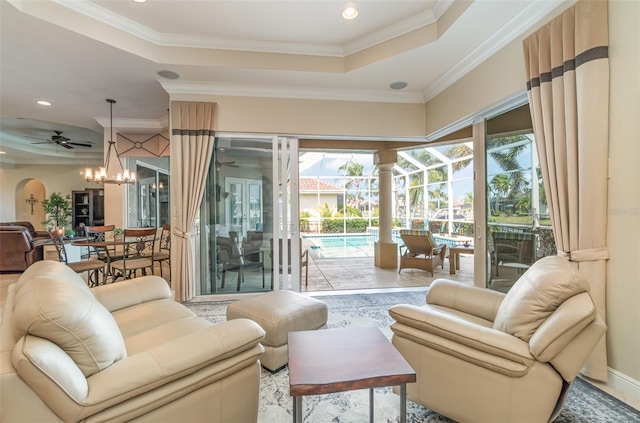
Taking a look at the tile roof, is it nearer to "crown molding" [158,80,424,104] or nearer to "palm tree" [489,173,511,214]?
→ "crown molding" [158,80,424,104]

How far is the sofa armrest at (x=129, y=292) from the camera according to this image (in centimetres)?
220

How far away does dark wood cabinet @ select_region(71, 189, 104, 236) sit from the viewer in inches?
377

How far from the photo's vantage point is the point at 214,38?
10.9 ft

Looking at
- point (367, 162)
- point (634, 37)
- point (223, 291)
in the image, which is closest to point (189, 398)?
point (223, 291)

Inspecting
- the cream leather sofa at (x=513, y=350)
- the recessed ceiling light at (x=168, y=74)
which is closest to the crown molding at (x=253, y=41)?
the recessed ceiling light at (x=168, y=74)

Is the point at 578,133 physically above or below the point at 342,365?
above

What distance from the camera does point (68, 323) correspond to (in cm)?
112

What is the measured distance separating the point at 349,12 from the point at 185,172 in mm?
2737

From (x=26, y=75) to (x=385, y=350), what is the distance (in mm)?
5097

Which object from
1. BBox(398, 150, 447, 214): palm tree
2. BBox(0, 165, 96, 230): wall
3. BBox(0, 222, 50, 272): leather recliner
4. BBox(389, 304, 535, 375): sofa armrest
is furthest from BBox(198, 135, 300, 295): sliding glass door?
BBox(0, 165, 96, 230): wall

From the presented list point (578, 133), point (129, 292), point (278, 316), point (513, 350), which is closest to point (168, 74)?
point (129, 292)

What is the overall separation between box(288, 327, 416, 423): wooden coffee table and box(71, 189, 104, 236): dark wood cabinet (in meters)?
10.9

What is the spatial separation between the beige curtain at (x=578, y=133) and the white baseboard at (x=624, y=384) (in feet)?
0.21

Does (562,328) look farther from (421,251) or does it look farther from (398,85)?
(421,251)
